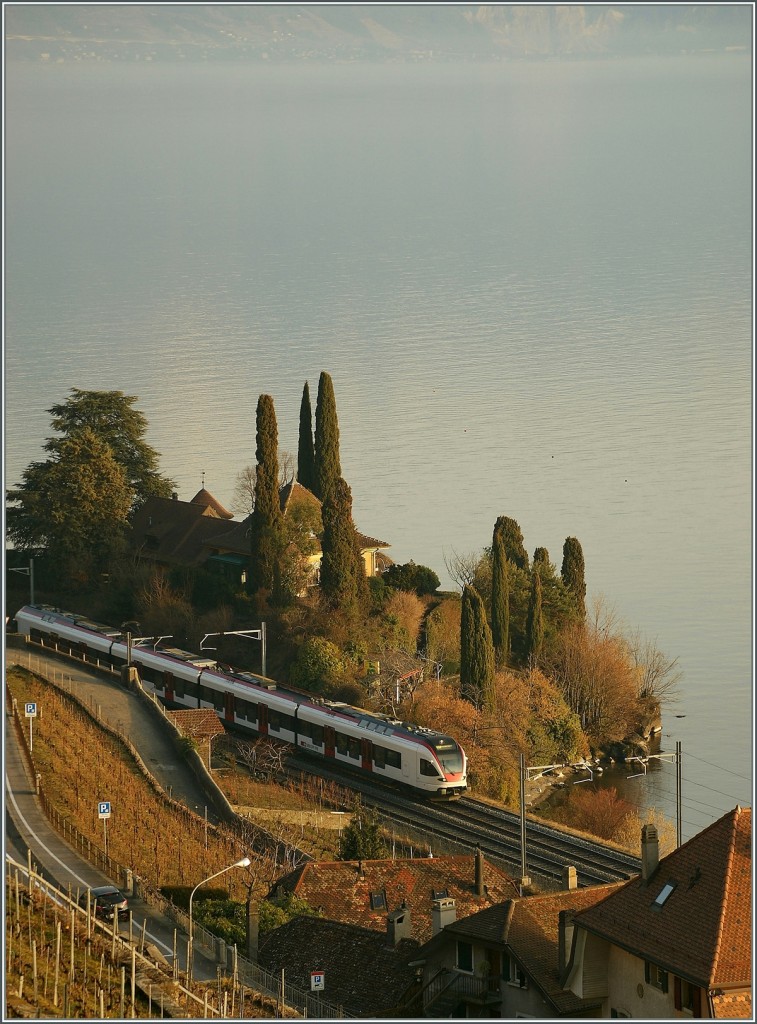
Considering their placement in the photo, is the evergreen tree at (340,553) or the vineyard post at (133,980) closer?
the vineyard post at (133,980)

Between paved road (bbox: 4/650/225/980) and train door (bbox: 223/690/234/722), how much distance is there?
7.41 ft

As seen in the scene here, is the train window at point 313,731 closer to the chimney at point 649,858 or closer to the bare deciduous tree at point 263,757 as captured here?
the bare deciduous tree at point 263,757

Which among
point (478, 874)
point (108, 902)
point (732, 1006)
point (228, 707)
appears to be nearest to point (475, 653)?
point (228, 707)

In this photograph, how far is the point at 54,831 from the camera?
131ft

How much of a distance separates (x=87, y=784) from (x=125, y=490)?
21852mm

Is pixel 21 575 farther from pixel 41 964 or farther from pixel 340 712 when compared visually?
pixel 41 964

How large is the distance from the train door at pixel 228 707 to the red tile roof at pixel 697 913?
25939 mm

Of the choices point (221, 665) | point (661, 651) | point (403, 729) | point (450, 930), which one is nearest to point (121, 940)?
point (450, 930)

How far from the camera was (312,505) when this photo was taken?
206 feet

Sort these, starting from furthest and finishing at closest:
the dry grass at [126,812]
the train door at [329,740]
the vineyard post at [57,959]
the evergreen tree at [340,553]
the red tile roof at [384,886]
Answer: the evergreen tree at [340,553] → the train door at [329,740] → the dry grass at [126,812] → the red tile roof at [384,886] → the vineyard post at [57,959]

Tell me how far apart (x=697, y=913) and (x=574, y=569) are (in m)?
40.1

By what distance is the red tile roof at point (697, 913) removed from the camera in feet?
85.4

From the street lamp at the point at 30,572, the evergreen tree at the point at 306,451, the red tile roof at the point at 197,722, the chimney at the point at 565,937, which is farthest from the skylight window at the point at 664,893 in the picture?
the evergreen tree at the point at 306,451

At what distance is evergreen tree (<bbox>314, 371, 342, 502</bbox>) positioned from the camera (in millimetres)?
65562
